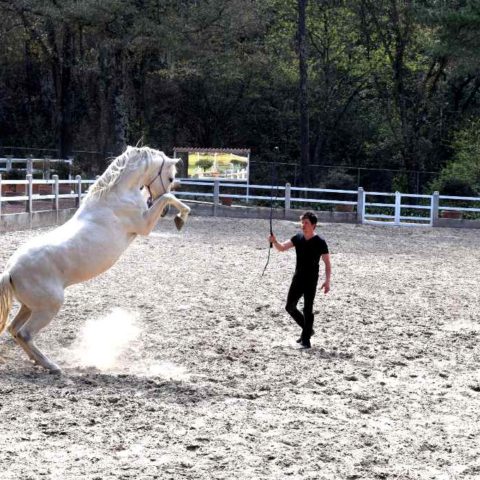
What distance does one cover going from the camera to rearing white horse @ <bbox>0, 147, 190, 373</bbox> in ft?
21.2

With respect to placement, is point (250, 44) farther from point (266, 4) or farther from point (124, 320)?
point (124, 320)

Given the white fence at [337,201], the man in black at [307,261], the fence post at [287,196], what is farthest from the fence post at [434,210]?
the man in black at [307,261]

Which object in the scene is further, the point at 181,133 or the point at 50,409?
the point at 181,133

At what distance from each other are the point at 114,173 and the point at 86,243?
0.69 meters

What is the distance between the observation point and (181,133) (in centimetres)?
3906

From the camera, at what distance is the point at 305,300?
793 cm

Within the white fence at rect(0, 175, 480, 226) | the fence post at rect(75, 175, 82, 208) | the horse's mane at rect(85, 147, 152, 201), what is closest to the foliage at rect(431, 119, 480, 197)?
the white fence at rect(0, 175, 480, 226)

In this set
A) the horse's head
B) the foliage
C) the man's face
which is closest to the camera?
the horse's head

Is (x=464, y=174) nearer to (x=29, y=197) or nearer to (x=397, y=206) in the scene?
(x=397, y=206)

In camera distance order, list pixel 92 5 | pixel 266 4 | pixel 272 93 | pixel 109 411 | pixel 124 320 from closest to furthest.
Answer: pixel 109 411
pixel 124 320
pixel 92 5
pixel 266 4
pixel 272 93

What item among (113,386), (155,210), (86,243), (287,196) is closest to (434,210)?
(287,196)

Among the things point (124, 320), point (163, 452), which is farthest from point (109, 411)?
point (124, 320)

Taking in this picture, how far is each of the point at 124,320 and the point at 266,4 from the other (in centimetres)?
2844

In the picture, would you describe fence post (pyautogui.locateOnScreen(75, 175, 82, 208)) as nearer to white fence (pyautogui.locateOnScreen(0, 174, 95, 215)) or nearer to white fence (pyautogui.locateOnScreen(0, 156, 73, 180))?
white fence (pyautogui.locateOnScreen(0, 174, 95, 215))
